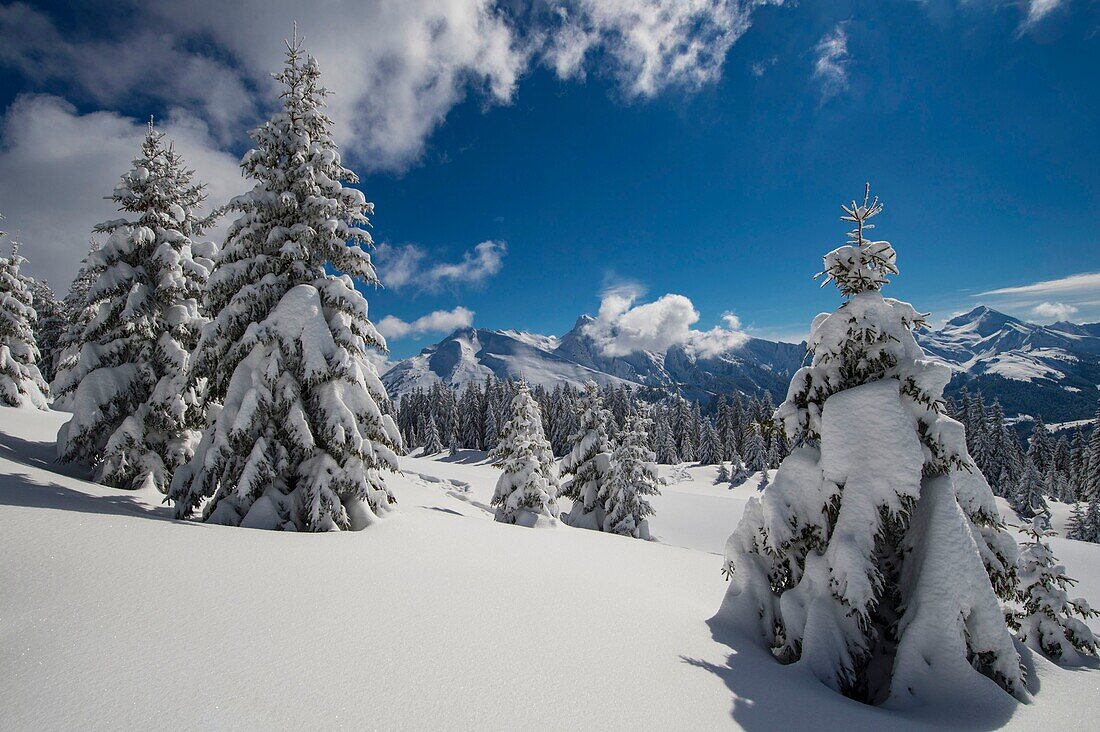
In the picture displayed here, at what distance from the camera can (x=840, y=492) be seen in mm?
6316

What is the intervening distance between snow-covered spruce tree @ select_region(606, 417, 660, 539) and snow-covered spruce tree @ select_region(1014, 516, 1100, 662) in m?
15.4

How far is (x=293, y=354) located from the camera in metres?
9.70

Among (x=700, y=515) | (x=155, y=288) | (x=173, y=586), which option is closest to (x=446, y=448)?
(x=700, y=515)

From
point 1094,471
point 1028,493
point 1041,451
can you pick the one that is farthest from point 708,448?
point 1041,451

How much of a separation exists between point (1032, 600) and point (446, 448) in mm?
83021

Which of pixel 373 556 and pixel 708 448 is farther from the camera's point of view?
pixel 708 448

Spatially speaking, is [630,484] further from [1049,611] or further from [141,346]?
[141,346]

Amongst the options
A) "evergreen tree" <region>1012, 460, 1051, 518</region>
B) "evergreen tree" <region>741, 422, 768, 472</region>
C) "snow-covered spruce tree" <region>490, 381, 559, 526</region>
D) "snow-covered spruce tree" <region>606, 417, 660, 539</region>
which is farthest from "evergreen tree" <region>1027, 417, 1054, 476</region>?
"snow-covered spruce tree" <region>490, 381, 559, 526</region>

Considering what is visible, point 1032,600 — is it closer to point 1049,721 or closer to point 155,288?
point 1049,721

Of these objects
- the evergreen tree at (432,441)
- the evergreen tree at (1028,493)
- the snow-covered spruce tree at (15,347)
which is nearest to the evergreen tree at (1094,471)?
the evergreen tree at (1028,493)

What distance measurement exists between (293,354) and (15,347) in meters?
24.2

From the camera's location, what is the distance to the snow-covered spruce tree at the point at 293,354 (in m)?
9.47

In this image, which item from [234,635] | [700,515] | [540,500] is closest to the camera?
[234,635]

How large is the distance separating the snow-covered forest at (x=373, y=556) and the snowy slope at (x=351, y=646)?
4 centimetres
